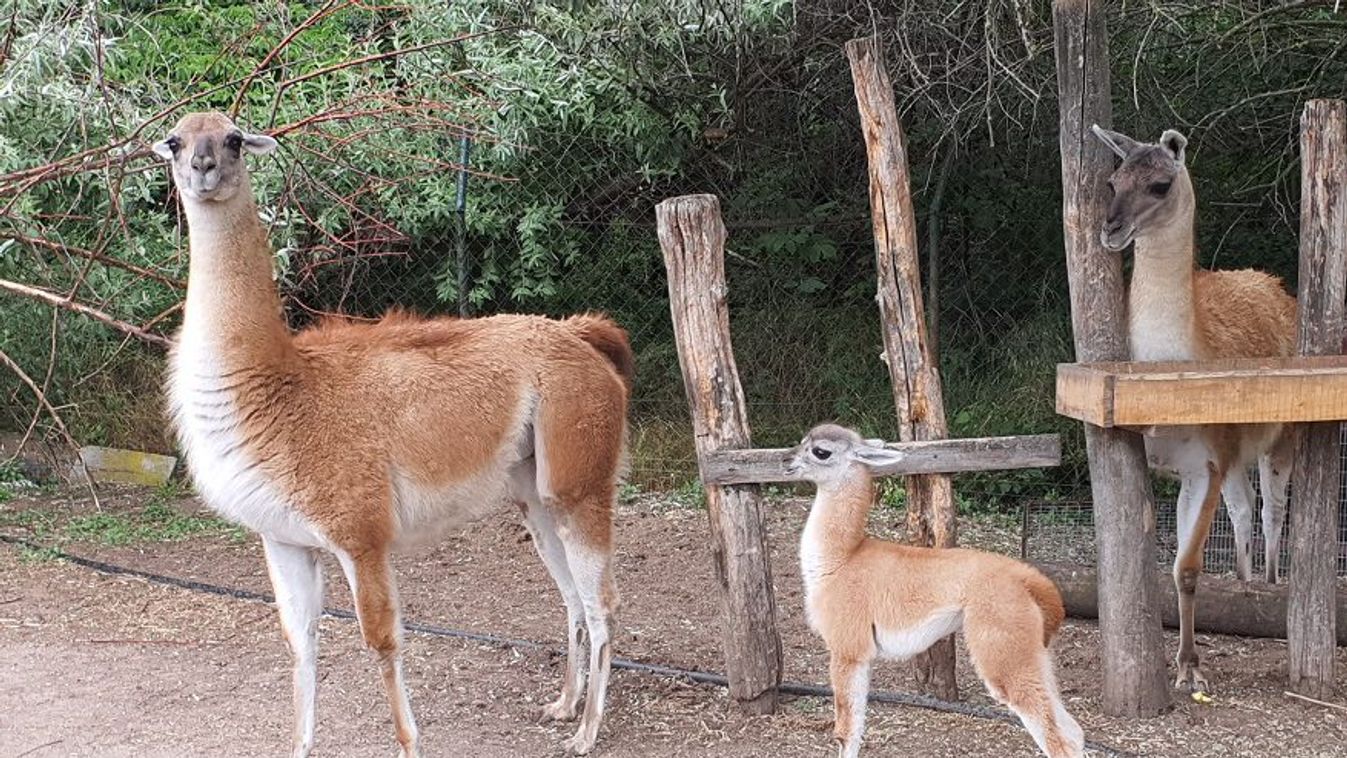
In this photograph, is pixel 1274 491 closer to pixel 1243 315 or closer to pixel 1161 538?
pixel 1243 315

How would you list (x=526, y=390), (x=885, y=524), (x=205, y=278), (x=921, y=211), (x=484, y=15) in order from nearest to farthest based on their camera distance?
1. (x=205, y=278)
2. (x=526, y=390)
3. (x=885, y=524)
4. (x=484, y=15)
5. (x=921, y=211)

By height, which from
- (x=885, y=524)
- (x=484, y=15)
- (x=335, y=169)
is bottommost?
(x=885, y=524)

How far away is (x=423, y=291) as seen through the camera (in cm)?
927

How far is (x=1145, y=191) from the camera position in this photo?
489 cm

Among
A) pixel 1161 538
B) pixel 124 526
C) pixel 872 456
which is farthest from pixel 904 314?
pixel 124 526

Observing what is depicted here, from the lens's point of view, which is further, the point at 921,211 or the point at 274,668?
the point at 921,211

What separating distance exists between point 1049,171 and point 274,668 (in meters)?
6.12

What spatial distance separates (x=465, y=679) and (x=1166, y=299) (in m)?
2.95

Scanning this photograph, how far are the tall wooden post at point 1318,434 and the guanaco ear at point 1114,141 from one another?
57 cm

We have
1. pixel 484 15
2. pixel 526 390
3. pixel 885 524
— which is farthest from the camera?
pixel 484 15

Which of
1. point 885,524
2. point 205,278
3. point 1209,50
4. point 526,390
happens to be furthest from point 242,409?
point 1209,50

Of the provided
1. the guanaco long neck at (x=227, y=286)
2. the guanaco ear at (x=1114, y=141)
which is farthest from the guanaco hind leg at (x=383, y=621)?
the guanaco ear at (x=1114, y=141)

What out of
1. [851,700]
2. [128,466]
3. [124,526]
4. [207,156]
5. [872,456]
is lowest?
[851,700]

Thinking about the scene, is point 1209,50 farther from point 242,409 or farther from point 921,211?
point 242,409
